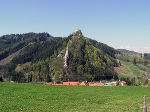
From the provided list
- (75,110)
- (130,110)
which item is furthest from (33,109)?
(130,110)

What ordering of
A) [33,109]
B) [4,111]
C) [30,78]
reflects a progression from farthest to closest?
[30,78] < [33,109] < [4,111]

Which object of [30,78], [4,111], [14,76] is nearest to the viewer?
[4,111]

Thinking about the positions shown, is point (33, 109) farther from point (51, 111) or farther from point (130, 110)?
point (130, 110)

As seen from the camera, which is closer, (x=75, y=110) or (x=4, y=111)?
(x=4, y=111)

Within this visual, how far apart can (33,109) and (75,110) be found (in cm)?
446

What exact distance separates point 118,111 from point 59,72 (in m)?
179

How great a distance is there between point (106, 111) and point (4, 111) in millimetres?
10625

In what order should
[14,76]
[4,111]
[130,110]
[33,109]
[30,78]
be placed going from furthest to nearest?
[30,78]
[14,76]
[130,110]
[33,109]
[4,111]

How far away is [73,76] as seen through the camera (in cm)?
19850

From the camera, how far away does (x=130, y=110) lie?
22672 millimetres

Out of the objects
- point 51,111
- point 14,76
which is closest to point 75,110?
point 51,111

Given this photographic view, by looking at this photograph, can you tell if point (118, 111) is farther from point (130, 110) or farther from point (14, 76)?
point (14, 76)

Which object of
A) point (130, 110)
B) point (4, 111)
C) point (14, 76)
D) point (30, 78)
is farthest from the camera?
point (30, 78)

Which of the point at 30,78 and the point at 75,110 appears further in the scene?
the point at 30,78
